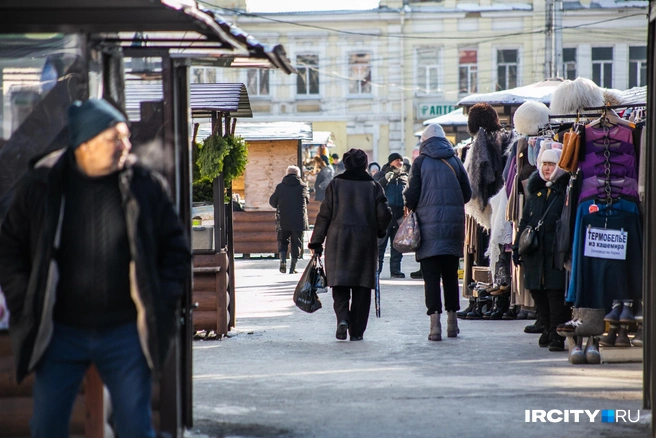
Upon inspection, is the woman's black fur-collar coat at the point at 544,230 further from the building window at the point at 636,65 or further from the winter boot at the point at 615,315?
the building window at the point at 636,65

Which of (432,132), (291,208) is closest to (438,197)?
(432,132)

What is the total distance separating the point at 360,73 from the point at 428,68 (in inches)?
106

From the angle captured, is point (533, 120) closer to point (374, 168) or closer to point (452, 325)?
point (452, 325)

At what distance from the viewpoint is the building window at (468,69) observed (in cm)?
4403

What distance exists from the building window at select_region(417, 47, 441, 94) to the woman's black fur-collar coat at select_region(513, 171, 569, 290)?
3543cm

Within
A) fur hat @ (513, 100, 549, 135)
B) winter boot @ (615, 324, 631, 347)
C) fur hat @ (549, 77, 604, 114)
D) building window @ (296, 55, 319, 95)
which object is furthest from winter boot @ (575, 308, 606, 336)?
building window @ (296, 55, 319, 95)

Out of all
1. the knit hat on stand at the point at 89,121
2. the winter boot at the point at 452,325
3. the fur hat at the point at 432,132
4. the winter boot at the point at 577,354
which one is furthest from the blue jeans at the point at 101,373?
the fur hat at the point at 432,132

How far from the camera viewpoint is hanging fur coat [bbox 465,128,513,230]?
11547 millimetres

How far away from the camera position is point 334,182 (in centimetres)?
1042

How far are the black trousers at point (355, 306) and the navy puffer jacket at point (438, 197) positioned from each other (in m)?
0.63

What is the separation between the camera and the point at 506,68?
43.9m

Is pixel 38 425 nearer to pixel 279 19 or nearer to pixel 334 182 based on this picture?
pixel 334 182

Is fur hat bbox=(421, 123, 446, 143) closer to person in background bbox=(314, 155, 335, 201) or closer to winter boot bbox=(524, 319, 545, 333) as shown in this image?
winter boot bbox=(524, 319, 545, 333)

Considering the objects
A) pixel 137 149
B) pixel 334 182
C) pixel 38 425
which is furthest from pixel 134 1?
pixel 334 182
